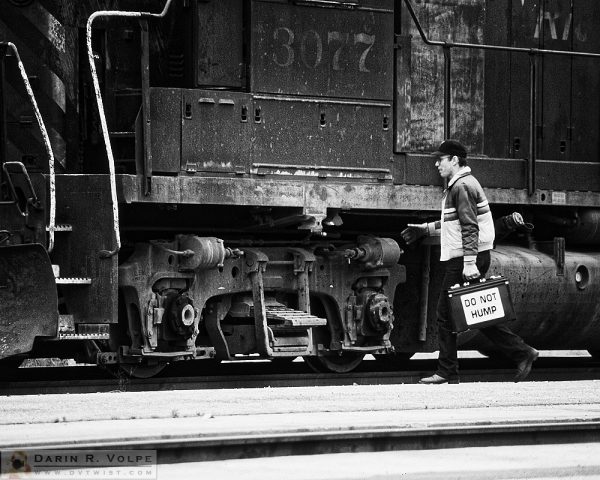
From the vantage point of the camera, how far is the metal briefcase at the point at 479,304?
8.85m

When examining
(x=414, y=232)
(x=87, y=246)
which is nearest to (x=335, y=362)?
(x=414, y=232)

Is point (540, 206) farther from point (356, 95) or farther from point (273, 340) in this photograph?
point (273, 340)

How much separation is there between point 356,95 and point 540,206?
231 cm

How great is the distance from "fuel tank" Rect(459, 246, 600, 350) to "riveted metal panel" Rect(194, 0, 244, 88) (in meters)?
2.86

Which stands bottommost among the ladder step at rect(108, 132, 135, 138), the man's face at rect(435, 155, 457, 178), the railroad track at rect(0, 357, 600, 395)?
the railroad track at rect(0, 357, 600, 395)

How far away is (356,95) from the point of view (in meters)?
10.4

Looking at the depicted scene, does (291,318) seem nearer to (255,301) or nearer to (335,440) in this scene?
(255,301)

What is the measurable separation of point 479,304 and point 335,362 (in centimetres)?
226

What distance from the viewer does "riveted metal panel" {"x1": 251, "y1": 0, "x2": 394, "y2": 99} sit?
32.6ft

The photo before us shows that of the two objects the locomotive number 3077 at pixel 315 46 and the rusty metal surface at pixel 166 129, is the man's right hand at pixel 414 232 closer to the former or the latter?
the locomotive number 3077 at pixel 315 46

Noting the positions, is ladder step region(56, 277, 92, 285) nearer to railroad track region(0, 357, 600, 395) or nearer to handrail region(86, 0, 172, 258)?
handrail region(86, 0, 172, 258)

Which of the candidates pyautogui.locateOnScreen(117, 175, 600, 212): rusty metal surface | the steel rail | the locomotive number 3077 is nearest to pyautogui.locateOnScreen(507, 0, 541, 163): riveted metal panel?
pyautogui.locateOnScreen(117, 175, 600, 212): rusty metal surface

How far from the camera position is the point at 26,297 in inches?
338

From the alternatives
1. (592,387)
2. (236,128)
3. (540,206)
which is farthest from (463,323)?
(540,206)
